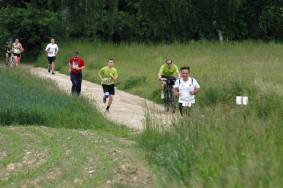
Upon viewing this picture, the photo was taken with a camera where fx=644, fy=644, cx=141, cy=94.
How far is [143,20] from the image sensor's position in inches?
1938

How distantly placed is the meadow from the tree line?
12.7 meters

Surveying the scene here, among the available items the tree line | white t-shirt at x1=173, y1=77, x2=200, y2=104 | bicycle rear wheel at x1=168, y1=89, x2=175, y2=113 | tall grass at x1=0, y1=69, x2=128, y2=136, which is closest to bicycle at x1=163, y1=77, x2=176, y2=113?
bicycle rear wheel at x1=168, y1=89, x2=175, y2=113

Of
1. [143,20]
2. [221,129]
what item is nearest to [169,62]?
[221,129]

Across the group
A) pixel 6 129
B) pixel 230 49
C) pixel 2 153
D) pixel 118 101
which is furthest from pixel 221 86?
pixel 230 49

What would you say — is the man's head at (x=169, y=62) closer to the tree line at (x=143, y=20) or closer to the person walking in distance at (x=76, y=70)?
the person walking in distance at (x=76, y=70)

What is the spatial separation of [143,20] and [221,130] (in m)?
39.5

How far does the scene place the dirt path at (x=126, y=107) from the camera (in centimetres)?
1778

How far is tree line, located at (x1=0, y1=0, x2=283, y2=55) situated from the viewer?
43.6 metres

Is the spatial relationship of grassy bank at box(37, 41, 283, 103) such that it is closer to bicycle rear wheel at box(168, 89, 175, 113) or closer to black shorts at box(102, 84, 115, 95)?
bicycle rear wheel at box(168, 89, 175, 113)

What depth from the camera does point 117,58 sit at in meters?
35.9

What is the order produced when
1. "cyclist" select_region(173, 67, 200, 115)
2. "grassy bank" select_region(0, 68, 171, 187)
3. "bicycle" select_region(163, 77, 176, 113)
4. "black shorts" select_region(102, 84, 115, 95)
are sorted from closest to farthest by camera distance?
1. "grassy bank" select_region(0, 68, 171, 187)
2. "cyclist" select_region(173, 67, 200, 115)
3. "black shorts" select_region(102, 84, 115, 95)
4. "bicycle" select_region(163, 77, 176, 113)

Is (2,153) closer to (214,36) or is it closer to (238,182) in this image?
(238,182)

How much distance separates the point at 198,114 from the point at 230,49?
25732mm

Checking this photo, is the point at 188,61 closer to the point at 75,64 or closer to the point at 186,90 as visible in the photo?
the point at 75,64
